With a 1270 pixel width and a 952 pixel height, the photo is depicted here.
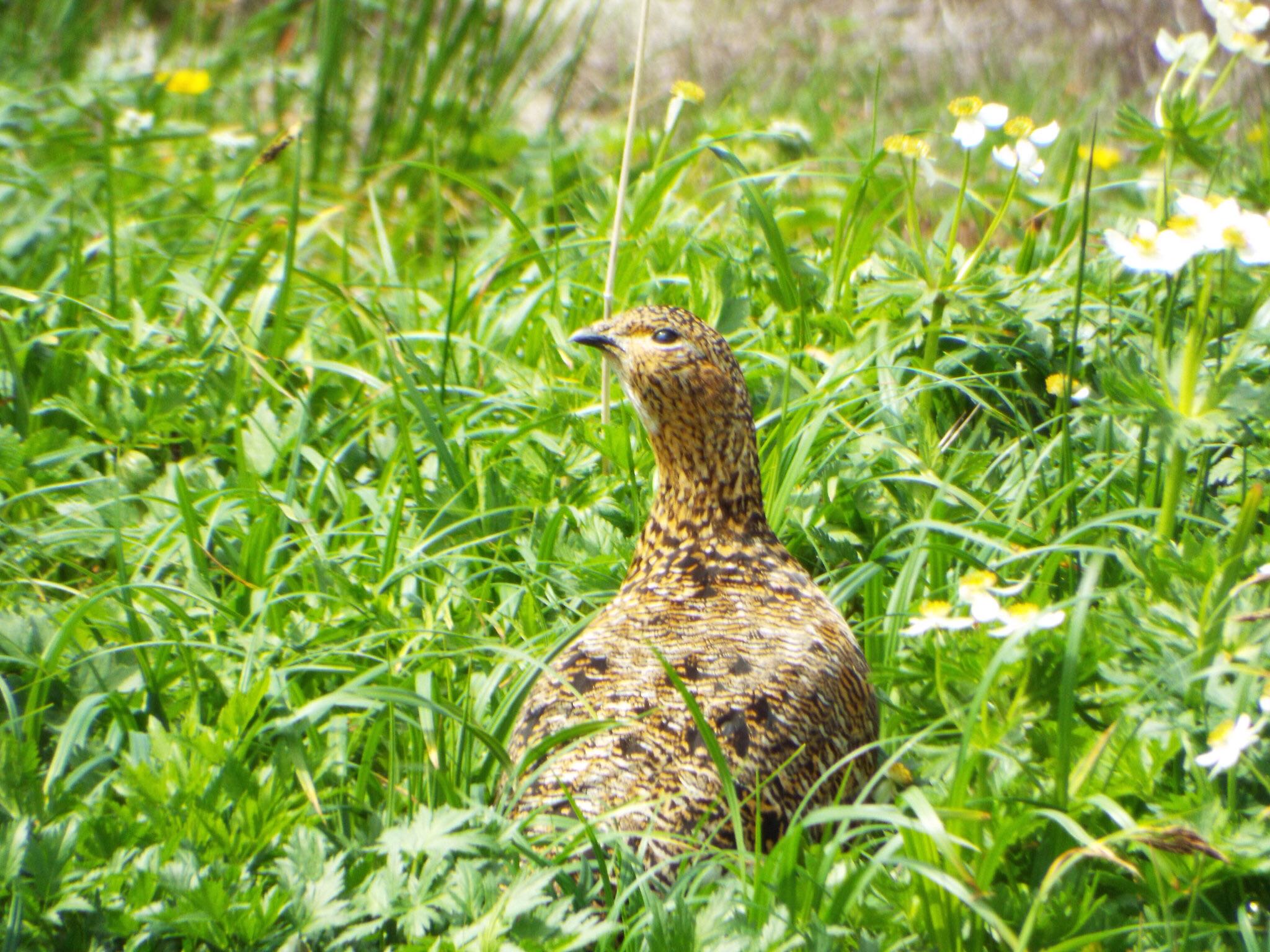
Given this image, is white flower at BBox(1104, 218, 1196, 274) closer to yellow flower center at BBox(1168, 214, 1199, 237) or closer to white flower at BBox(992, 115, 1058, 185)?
yellow flower center at BBox(1168, 214, 1199, 237)

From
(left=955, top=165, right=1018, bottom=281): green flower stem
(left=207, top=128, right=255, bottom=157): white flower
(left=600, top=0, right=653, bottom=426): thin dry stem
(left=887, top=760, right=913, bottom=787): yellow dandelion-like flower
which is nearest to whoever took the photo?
(left=887, top=760, right=913, bottom=787): yellow dandelion-like flower

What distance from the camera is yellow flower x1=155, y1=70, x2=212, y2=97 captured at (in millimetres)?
6086

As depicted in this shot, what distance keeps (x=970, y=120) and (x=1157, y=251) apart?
39.2 inches

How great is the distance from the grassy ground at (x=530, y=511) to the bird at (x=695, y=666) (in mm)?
103

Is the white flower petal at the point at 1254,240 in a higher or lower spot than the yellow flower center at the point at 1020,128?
lower

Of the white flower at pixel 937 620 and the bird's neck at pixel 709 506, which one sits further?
the bird's neck at pixel 709 506

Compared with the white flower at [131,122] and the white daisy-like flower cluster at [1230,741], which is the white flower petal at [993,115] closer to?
the white daisy-like flower cluster at [1230,741]

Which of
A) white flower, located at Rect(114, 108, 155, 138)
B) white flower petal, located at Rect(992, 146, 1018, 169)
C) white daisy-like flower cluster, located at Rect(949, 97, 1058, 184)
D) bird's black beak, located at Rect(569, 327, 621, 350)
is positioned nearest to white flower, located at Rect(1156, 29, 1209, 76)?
white daisy-like flower cluster, located at Rect(949, 97, 1058, 184)

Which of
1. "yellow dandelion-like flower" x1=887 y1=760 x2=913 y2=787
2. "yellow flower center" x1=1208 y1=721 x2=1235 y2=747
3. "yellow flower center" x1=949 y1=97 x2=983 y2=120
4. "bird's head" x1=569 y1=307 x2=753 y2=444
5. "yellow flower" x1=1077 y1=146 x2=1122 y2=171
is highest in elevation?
"yellow flower" x1=1077 y1=146 x2=1122 y2=171

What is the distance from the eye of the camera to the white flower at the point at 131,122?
5.51 m

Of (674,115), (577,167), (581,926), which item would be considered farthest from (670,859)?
(577,167)

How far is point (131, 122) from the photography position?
219 inches

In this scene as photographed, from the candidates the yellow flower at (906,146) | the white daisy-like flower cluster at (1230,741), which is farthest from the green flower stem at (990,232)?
the white daisy-like flower cluster at (1230,741)

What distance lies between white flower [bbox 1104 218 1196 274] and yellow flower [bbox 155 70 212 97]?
4.80 metres
